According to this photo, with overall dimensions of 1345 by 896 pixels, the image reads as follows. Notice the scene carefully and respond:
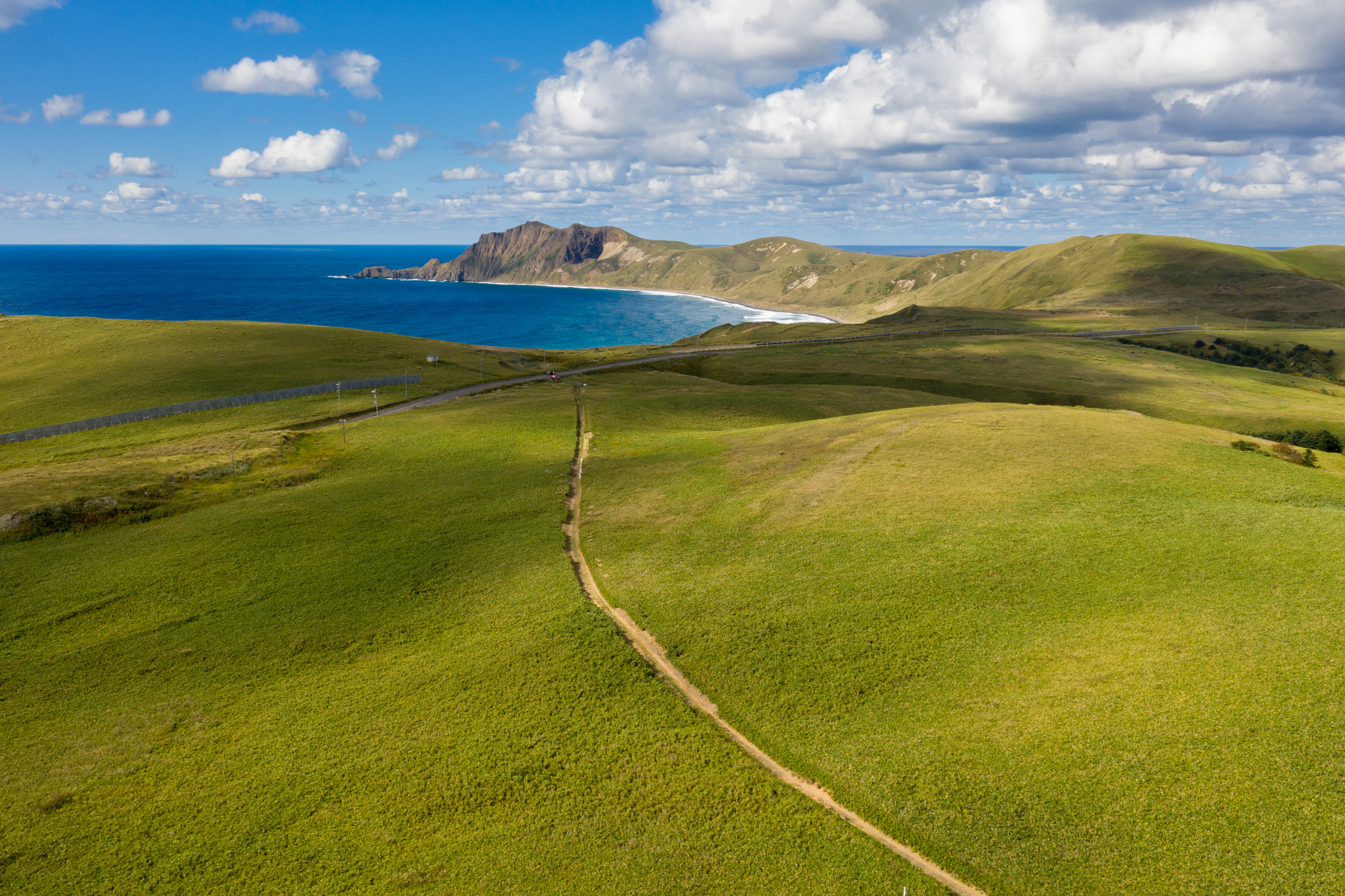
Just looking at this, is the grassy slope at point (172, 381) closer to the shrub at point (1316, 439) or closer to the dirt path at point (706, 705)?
the dirt path at point (706, 705)

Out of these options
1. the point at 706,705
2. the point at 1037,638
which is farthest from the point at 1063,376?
the point at 706,705

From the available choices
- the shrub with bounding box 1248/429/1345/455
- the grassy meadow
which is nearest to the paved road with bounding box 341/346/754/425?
the grassy meadow

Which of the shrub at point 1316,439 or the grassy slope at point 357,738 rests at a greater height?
the shrub at point 1316,439

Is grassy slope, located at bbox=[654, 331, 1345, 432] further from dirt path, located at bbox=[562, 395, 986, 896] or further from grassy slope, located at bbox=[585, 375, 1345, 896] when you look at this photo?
dirt path, located at bbox=[562, 395, 986, 896]

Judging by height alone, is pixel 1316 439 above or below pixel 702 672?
above

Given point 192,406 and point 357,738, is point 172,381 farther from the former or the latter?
point 357,738

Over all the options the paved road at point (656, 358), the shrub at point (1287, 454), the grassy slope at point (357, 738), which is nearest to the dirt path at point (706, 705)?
the grassy slope at point (357, 738)
